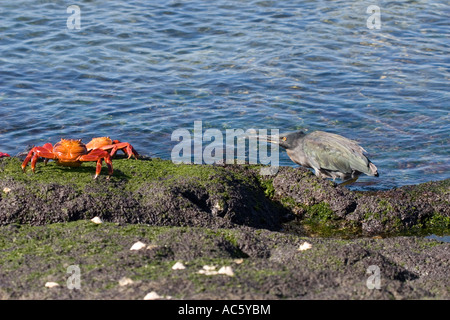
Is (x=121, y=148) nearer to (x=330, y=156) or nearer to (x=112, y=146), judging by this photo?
(x=112, y=146)

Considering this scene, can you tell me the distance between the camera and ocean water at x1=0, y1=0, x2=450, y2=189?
11.4m

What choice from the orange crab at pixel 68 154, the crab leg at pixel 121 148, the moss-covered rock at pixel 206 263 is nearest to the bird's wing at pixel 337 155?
the moss-covered rock at pixel 206 263

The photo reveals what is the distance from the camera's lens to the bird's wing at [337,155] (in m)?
7.92

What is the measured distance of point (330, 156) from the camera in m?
7.98

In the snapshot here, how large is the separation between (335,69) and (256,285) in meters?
10.1

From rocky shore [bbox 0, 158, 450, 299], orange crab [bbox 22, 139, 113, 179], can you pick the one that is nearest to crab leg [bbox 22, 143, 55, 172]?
orange crab [bbox 22, 139, 113, 179]

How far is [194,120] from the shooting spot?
11.9m

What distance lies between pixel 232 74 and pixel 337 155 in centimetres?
602

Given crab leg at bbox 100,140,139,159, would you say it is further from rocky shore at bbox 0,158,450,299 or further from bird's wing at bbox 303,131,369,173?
bird's wing at bbox 303,131,369,173

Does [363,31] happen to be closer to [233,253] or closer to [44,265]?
[233,253]

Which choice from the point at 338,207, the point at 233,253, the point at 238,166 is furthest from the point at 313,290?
the point at 238,166

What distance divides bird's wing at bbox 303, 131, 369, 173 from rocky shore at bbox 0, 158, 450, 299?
561 mm

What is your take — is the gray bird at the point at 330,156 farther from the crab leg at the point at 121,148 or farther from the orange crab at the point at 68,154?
the orange crab at the point at 68,154

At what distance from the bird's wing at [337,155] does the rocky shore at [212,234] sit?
0.56m
